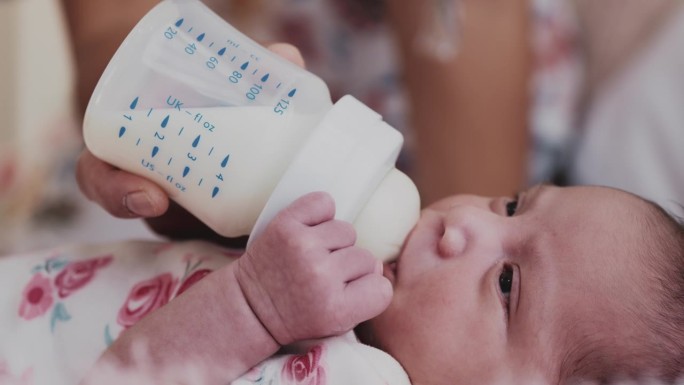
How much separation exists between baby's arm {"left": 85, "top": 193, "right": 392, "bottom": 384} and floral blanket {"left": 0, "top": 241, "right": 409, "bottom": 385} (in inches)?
1.5

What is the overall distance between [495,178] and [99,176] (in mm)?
728

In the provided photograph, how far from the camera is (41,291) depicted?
85 cm

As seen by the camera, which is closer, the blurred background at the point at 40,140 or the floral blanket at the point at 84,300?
the floral blanket at the point at 84,300

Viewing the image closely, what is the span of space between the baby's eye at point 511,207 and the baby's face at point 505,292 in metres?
0.05

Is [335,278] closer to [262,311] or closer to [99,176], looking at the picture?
[262,311]

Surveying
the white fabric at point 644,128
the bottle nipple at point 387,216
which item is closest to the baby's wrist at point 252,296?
the bottle nipple at point 387,216

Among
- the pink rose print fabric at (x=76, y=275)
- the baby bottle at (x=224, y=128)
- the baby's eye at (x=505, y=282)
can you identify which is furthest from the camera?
the pink rose print fabric at (x=76, y=275)

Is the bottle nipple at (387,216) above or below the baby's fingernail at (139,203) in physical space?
above

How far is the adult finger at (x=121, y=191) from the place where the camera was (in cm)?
69

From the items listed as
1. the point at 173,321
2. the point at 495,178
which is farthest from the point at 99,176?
the point at 495,178

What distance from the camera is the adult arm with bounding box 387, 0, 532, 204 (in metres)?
1.25

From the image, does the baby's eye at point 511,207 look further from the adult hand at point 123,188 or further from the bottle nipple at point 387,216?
the adult hand at point 123,188

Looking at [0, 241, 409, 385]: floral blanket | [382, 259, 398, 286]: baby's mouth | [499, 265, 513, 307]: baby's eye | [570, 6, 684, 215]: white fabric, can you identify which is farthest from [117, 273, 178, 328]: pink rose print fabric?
[570, 6, 684, 215]: white fabric

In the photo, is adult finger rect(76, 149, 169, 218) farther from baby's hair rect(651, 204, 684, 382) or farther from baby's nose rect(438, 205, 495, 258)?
baby's hair rect(651, 204, 684, 382)
